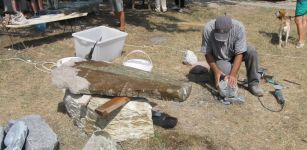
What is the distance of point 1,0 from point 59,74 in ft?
25.5

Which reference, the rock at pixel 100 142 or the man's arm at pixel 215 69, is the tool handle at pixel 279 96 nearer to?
the man's arm at pixel 215 69

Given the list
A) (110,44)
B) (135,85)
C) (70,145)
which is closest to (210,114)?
(135,85)

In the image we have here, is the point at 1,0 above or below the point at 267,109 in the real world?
above

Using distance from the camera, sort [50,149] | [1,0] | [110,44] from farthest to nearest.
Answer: [1,0] → [110,44] → [50,149]

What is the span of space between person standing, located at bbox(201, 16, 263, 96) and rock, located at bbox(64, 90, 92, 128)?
2037 millimetres

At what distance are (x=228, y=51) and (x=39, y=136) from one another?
2956 mm

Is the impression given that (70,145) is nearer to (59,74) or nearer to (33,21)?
(59,74)

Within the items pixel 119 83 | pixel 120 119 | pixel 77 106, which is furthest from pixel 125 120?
pixel 77 106

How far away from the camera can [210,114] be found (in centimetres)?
541

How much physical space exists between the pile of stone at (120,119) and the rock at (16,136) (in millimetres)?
688

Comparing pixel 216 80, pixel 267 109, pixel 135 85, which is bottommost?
pixel 267 109

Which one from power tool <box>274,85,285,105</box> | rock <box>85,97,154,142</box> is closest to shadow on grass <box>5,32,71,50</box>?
rock <box>85,97,154,142</box>

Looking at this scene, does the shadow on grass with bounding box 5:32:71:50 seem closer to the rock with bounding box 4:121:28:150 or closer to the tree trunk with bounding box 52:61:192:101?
the tree trunk with bounding box 52:61:192:101

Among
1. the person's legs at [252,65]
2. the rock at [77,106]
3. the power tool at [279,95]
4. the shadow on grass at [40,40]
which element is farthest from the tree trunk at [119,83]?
the shadow on grass at [40,40]
